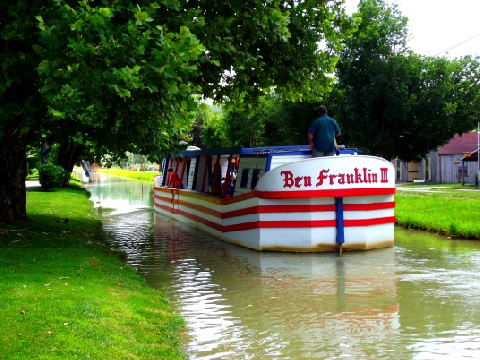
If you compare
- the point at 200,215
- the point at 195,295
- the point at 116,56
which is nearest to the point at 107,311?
the point at 195,295

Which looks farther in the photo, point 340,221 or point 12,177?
point 12,177

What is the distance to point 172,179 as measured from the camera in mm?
26375

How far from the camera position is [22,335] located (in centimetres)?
582

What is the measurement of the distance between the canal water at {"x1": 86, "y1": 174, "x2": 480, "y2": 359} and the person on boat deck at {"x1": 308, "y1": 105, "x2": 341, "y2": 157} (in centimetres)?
248

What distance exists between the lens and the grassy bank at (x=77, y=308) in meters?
5.74

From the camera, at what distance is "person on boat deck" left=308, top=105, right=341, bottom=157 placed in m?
13.9

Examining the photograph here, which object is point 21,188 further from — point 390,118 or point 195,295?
point 390,118

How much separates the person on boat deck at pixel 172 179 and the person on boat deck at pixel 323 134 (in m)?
11.6

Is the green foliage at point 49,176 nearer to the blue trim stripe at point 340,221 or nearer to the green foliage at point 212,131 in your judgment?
the blue trim stripe at point 340,221

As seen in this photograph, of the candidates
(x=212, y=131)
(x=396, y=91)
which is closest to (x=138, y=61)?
(x=396, y=91)

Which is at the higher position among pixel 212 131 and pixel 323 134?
pixel 212 131

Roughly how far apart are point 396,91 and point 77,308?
1977 cm

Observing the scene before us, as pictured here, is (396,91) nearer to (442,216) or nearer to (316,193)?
(442,216)

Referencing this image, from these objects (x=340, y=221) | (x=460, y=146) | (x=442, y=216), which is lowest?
(x=442, y=216)
